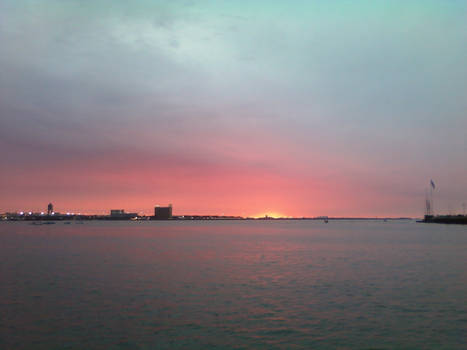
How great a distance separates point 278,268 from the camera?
54.3 meters

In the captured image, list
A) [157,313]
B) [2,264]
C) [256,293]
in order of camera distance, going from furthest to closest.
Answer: [2,264] → [256,293] → [157,313]

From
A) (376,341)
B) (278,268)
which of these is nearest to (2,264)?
(278,268)

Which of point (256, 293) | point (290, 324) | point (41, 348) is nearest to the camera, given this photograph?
point (41, 348)

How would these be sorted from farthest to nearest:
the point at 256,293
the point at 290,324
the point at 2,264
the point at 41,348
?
the point at 2,264 < the point at 256,293 < the point at 290,324 < the point at 41,348

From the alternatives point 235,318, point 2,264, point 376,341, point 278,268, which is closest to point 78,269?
point 2,264

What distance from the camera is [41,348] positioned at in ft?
72.7

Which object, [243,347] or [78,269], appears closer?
[243,347]

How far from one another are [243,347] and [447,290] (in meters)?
25.2

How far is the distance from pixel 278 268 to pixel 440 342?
104ft

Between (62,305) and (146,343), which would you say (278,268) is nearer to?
(62,305)

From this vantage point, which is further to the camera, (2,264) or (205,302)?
(2,264)

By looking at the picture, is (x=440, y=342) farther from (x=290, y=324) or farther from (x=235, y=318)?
(x=235, y=318)

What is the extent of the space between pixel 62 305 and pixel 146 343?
41.1 feet

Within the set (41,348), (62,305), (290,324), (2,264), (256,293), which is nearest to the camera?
(41,348)
